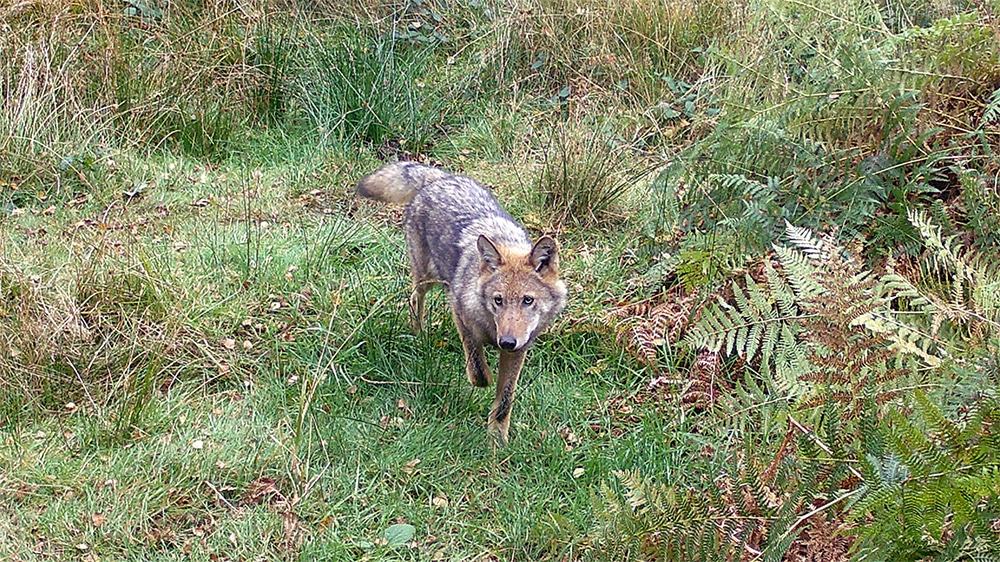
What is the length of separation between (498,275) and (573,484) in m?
1.12

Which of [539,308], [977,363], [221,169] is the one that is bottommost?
[221,169]

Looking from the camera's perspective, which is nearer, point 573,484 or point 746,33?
point 573,484

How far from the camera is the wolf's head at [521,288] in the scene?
4656 millimetres

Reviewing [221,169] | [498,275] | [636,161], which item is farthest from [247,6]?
[498,275]

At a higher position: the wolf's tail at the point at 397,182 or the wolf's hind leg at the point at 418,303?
the wolf's tail at the point at 397,182

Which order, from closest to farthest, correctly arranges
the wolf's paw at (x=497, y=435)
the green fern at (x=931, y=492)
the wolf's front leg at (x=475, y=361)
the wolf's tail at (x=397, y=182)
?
the green fern at (x=931, y=492) < the wolf's paw at (x=497, y=435) < the wolf's front leg at (x=475, y=361) < the wolf's tail at (x=397, y=182)

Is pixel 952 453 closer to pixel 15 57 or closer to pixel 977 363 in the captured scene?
pixel 977 363

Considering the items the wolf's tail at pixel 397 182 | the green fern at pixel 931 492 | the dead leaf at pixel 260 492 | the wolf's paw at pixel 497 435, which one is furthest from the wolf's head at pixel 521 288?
the green fern at pixel 931 492

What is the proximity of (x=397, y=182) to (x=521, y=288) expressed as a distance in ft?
6.06

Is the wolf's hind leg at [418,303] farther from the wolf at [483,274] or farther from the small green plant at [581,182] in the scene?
the small green plant at [581,182]

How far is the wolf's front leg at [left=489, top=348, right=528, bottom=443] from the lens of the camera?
4.72 m

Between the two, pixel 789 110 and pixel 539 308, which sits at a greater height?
pixel 789 110

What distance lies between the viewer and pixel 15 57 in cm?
740

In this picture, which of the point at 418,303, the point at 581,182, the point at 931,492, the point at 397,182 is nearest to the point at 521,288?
the point at 418,303
